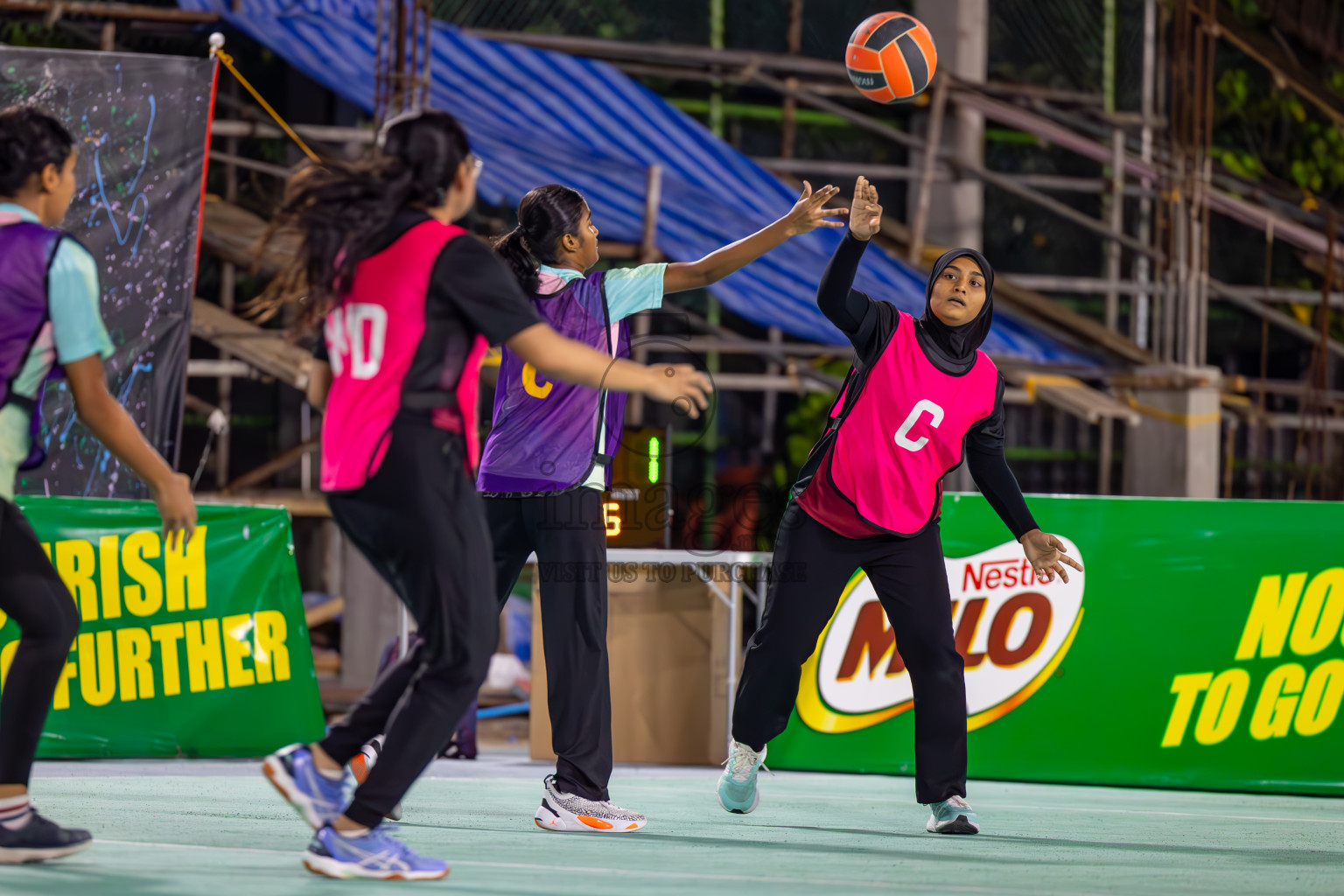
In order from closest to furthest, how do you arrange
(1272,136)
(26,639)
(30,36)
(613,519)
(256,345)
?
(26,639), (613,519), (256,345), (30,36), (1272,136)

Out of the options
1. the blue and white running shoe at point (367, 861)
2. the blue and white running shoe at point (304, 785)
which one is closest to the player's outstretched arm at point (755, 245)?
the blue and white running shoe at point (304, 785)

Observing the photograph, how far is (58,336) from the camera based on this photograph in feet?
11.2

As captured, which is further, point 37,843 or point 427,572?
point 37,843

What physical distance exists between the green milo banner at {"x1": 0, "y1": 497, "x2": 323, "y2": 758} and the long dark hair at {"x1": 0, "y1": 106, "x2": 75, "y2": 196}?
11.4 feet

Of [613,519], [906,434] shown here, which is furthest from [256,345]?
[906,434]

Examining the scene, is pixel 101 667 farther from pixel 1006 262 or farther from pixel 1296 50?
pixel 1296 50

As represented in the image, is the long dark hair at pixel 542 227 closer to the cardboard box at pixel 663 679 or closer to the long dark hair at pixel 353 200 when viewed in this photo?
the long dark hair at pixel 353 200

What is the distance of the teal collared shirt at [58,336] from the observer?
3404mm

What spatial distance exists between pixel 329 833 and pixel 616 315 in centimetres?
199

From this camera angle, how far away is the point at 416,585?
131 inches

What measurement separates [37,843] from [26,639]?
0.52 m

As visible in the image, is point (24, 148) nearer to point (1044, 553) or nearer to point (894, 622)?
point (894, 622)

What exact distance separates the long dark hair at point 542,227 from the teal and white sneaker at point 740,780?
5.79ft

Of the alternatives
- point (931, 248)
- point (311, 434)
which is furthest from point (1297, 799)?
point (311, 434)
